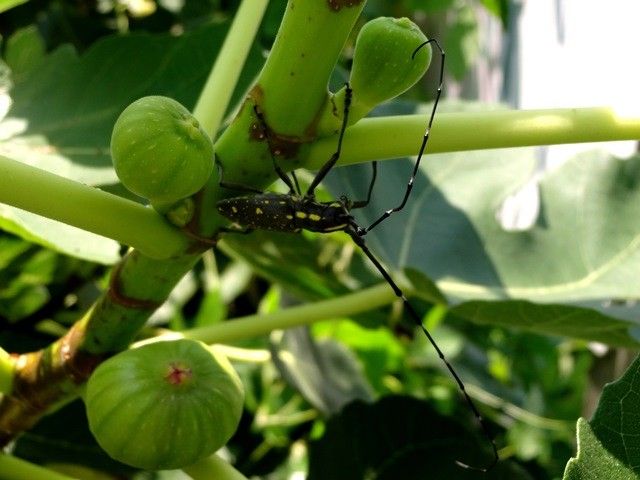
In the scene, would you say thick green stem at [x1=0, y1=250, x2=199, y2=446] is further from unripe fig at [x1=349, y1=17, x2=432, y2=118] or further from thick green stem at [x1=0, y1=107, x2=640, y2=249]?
unripe fig at [x1=349, y1=17, x2=432, y2=118]

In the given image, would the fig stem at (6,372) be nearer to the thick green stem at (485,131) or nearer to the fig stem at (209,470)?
the fig stem at (209,470)

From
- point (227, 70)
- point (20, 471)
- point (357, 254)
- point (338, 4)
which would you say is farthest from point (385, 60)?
point (357, 254)

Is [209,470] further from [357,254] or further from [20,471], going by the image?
[357,254]

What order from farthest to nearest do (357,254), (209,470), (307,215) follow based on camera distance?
(357,254), (307,215), (209,470)

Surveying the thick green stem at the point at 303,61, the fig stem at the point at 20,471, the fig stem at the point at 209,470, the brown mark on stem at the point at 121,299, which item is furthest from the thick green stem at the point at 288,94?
the fig stem at the point at 20,471

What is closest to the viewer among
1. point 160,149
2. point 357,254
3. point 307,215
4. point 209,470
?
point 160,149

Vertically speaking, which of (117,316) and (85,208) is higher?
(85,208)
